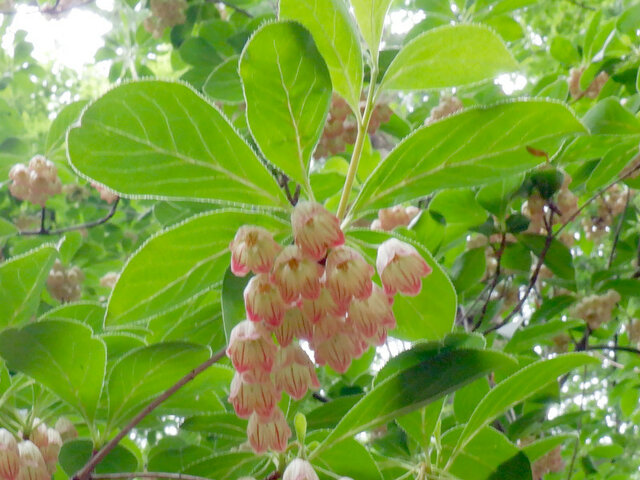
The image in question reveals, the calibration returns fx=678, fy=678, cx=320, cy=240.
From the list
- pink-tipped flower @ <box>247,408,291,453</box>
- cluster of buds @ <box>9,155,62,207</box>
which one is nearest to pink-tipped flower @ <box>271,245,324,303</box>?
pink-tipped flower @ <box>247,408,291,453</box>

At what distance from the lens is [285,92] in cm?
99

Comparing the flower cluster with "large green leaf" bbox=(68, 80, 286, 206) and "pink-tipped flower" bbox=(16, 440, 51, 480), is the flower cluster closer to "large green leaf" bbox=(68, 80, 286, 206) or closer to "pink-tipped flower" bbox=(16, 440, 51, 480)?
"pink-tipped flower" bbox=(16, 440, 51, 480)

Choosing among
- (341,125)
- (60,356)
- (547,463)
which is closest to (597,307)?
(547,463)

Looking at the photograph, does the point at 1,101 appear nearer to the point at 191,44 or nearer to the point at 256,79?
the point at 191,44

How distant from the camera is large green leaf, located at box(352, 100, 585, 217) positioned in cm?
100

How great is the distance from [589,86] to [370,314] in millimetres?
1923

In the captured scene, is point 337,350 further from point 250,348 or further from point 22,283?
point 22,283

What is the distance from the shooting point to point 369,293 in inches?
37.8

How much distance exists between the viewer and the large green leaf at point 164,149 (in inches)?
36.4


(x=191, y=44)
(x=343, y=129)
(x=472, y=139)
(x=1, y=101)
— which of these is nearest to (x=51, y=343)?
(x=472, y=139)

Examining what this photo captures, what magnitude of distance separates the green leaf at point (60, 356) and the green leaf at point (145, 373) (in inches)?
1.4

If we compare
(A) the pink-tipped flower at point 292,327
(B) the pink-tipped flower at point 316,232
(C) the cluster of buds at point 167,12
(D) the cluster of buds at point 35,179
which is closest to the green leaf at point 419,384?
(A) the pink-tipped flower at point 292,327

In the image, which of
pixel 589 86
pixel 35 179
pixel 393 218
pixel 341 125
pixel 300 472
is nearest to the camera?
pixel 300 472

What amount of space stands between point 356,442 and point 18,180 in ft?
7.01
